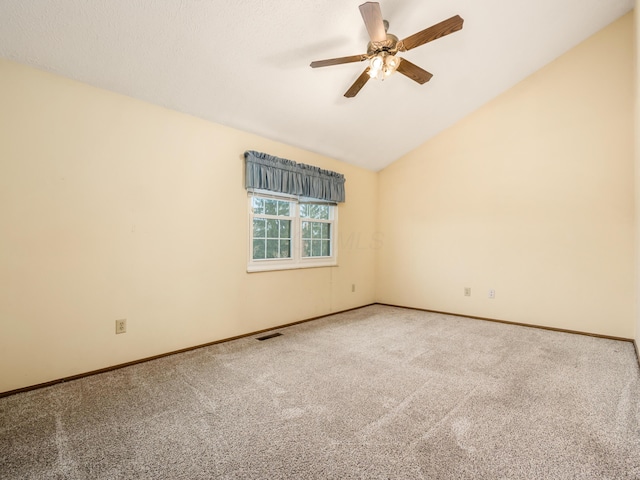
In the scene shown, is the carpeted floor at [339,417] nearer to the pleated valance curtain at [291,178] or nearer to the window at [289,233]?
the window at [289,233]

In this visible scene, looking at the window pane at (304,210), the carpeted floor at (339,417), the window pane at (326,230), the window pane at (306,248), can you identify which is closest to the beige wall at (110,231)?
the carpeted floor at (339,417)

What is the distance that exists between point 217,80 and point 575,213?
419 cm

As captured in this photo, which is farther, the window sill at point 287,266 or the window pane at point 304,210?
the window pane at point 304,210

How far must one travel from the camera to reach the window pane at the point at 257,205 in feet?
12.0

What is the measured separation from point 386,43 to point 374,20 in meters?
0.22

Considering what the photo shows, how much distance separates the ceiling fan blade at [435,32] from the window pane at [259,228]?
2.30m

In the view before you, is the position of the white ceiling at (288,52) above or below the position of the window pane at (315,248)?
above

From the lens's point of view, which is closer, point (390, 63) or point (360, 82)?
point (390, 63)

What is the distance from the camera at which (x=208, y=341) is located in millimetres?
3193

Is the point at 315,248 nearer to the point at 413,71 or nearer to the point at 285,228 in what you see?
the point at 285,228

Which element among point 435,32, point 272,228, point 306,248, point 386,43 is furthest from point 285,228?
point 435,32

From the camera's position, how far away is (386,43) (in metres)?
2.22

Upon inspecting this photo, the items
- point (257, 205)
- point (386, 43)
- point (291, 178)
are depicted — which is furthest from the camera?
point (291, 178)

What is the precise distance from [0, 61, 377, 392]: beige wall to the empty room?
0.02 metres
